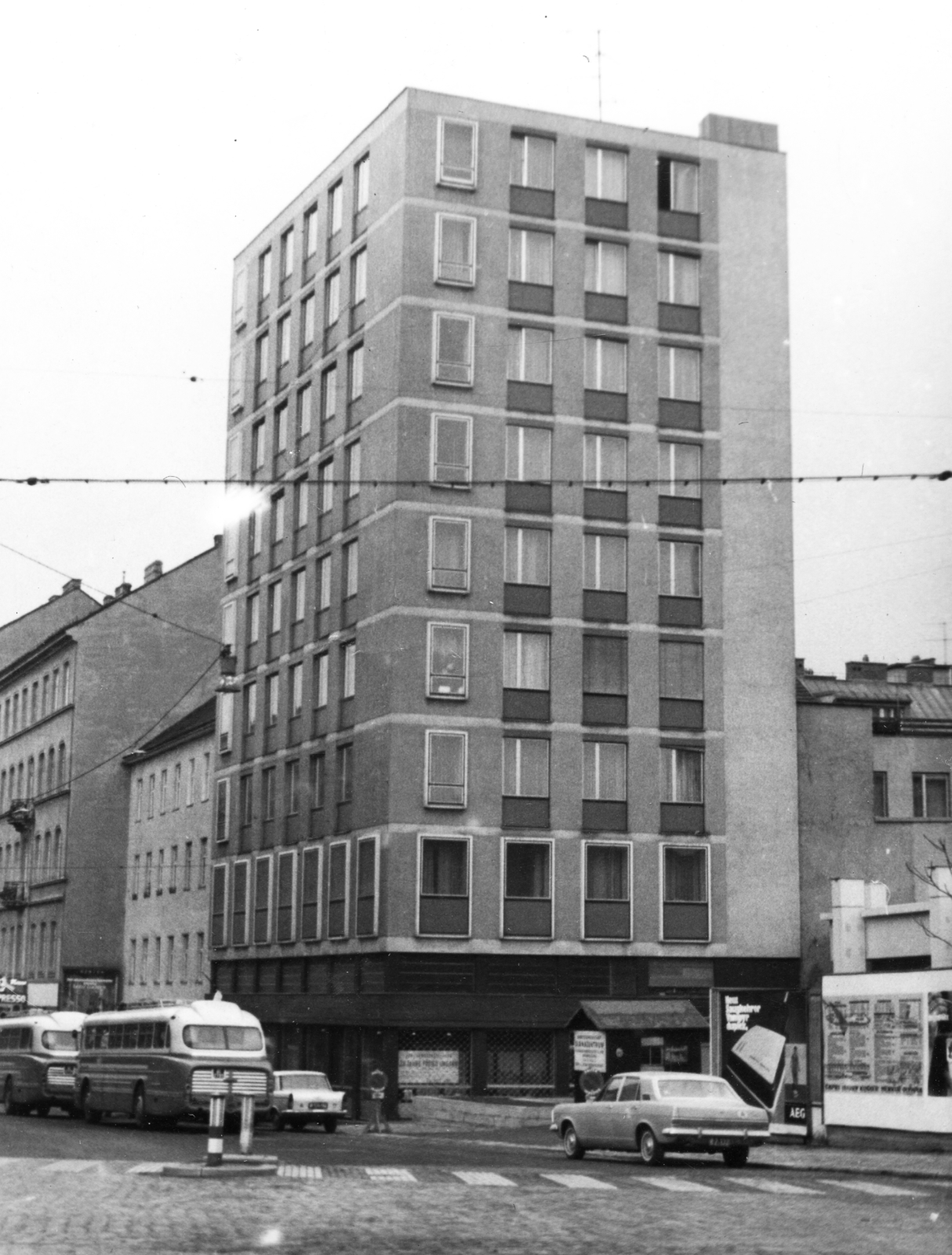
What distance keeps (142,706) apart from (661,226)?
35.6m

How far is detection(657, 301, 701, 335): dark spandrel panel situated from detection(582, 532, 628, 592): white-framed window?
6944 mm

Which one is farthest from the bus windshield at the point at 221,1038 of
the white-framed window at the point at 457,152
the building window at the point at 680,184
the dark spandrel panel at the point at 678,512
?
the building window at the point at 680,184

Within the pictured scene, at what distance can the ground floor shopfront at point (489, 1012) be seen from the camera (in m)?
59.1

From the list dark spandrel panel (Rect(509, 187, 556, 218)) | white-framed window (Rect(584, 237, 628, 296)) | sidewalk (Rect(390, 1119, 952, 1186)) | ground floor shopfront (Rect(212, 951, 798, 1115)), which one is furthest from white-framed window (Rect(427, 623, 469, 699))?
sidewalk (Rect(390, 1119, 952, 1186))

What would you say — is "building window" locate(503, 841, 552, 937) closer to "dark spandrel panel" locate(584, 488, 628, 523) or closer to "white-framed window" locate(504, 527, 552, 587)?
"white-framed window" locate(504, 527, 552, 587)

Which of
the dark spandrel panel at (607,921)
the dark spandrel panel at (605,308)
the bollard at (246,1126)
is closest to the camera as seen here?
the bollard at (246,1126)

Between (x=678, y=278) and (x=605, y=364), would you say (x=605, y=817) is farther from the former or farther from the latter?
(x=678, y=278)

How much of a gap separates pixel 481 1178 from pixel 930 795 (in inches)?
1680

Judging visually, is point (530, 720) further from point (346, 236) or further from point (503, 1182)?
point (503, 1182)

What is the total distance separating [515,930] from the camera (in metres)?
60.4

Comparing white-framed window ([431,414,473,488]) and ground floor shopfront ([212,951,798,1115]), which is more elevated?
white-framed window ([431,414,473,488])

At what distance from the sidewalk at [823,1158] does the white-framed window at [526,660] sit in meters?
17.4

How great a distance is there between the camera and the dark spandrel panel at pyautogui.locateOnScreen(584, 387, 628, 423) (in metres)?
64.1

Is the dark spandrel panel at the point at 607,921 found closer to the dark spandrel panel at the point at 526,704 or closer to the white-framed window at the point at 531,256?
the dark spandrel panel at the point at 526,704
